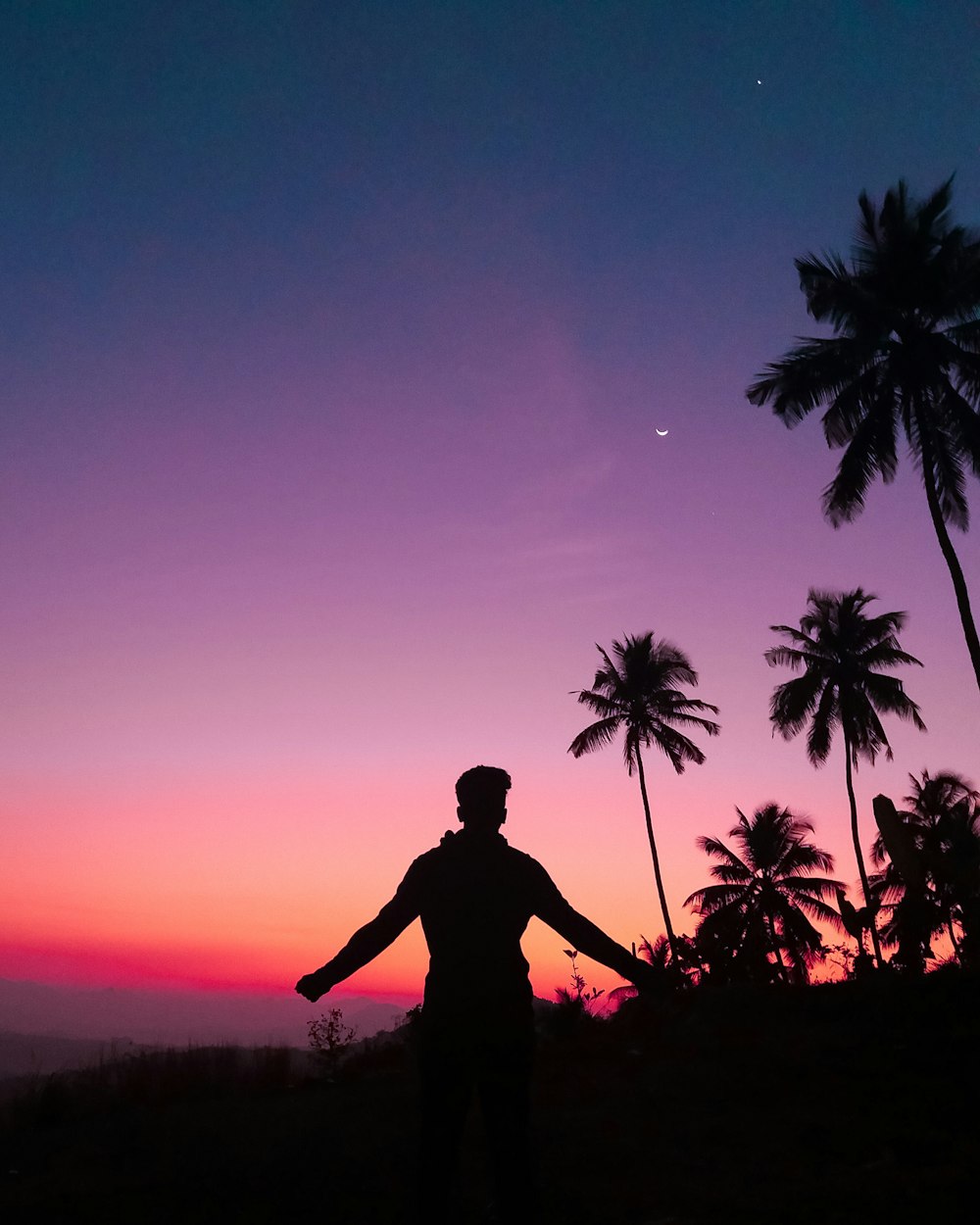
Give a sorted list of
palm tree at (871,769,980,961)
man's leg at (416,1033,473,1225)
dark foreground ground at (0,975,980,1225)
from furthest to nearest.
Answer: palm tree at (871,769,980,961) < dark foreground ground at (0,975,980,1225) < man's leg at (416,1033,473,1225)

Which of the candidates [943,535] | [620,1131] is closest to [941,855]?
[943,535]

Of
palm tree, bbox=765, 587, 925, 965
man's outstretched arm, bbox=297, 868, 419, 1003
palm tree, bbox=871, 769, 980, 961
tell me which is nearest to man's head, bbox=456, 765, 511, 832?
man's outstretched arm, bbox=297, 868, 419, 1003

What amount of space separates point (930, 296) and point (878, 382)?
1.99 metres

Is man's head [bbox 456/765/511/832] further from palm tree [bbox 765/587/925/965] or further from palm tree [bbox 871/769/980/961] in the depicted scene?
palm tree [bbox 765/587/925/965]

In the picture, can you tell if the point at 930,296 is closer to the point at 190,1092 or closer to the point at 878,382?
the point at 878,382

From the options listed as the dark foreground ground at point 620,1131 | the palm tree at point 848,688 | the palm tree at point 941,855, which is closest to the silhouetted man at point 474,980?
the dark foreground ground at point 620,1131

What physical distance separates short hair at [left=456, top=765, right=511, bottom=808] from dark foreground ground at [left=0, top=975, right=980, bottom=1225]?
4.47 meters

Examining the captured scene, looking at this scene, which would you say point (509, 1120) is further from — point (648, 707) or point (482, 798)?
point (648, 707)

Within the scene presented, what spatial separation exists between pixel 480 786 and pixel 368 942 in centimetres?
78

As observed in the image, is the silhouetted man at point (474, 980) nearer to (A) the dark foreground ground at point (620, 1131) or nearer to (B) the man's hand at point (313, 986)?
(B) the man's hand at point (313, 986)

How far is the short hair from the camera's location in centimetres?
→ 382

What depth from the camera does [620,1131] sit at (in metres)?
9.06

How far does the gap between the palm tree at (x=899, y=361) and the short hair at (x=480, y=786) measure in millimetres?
18017

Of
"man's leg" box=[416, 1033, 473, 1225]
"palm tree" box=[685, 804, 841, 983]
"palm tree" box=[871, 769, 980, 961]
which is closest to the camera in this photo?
"man's leg" box=[416, 1033, 473, 1225]
